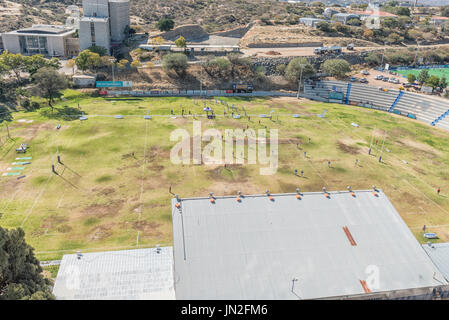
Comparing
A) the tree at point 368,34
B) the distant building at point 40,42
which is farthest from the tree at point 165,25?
the tree at point 368,34

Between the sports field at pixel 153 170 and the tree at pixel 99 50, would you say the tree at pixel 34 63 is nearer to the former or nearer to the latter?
the tree at pixel 99 50

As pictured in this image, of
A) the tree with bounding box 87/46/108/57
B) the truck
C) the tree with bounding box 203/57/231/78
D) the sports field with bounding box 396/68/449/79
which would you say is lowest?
the truck

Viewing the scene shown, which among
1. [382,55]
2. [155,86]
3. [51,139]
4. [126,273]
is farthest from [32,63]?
Answer: [382,55]

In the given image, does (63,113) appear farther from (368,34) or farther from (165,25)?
(368,34)

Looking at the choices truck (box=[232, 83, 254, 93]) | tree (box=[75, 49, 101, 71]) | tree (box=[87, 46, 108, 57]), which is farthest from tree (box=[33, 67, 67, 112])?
truck (box=[232, 83, 254, 93])

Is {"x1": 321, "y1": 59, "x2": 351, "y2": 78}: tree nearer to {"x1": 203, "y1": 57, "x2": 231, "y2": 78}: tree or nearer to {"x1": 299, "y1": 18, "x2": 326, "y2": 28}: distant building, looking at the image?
{"x1": 203, "y1": 57, "x2": 231, "y2": 78}: tree

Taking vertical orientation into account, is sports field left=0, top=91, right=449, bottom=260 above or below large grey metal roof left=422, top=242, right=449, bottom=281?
below
